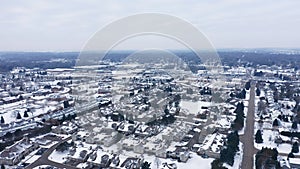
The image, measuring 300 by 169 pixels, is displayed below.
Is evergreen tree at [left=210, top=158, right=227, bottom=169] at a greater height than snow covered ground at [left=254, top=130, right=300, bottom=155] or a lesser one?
greater

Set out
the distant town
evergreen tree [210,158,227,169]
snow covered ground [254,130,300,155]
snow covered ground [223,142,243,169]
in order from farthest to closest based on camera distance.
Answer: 1. snow covered ground [254,130,300,155]
2. the distant town
3. snow covered ground [223,142,243,169]
4. evergreen tree [210,158,227,169]

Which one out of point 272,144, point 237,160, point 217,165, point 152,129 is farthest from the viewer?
point 152,129

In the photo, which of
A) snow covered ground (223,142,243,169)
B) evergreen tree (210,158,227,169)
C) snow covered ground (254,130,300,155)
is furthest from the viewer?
snow covered ground (254,130,300,155)

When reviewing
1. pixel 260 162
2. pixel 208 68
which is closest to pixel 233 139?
pixel 260 162

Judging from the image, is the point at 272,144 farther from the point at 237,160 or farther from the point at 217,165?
the point at 217,165

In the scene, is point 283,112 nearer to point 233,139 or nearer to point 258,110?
point 258,110

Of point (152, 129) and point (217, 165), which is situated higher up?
point (152, 129)

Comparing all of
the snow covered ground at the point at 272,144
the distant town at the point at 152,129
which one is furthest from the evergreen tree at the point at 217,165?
the snow covered ground at the point at 272,144

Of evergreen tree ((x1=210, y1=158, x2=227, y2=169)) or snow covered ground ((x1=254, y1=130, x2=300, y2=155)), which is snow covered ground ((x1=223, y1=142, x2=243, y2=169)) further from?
snow covered ground ((x1=254, y1=130, x2=300, y2=155))

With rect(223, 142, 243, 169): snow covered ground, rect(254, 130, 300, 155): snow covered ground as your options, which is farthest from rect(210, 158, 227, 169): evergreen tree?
rect(254, 130, 300, 155): snow covered ground

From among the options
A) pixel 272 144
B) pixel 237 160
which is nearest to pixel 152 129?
pixel 237 160

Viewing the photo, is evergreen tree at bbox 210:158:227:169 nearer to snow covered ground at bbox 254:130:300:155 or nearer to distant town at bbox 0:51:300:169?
distant town at bbox 0:51:300:169

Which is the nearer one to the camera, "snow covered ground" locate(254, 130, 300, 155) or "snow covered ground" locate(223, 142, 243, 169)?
"snow covered ground" locate(223, 142, 243, 169)
